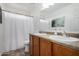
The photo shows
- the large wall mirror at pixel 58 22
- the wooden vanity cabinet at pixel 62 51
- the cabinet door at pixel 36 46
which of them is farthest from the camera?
the cabinet door at pixel 36 46

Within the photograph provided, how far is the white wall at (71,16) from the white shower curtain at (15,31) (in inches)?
23.9

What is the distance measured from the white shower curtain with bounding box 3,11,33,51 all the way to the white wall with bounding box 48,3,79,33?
1.99 ft

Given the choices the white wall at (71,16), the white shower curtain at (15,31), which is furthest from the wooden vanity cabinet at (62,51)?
the white shower curtain at (15,31)

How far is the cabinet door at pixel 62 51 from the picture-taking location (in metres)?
0.92

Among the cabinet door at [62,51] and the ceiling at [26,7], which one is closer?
the cabinet door at [62,51]

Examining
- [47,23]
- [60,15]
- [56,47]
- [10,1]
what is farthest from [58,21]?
[10,1]

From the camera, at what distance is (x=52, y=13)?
5.06ft

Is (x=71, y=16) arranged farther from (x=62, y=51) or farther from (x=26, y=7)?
(x=26, y=7)

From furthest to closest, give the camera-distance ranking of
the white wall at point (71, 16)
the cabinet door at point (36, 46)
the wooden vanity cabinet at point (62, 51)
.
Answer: the cabinet door at point (36, 46) → the white wall at point (71, 16) → the wooden vanity cabinet at point (62, 51)

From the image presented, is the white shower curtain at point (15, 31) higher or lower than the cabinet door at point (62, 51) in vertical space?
higher

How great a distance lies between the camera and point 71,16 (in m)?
1.35

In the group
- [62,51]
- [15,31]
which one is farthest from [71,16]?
[15,31]

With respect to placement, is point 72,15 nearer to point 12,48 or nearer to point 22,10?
point 22,10

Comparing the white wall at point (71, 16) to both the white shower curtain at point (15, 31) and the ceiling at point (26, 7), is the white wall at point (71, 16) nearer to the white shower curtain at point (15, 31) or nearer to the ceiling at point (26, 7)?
the ceiling at point (26, 7)
